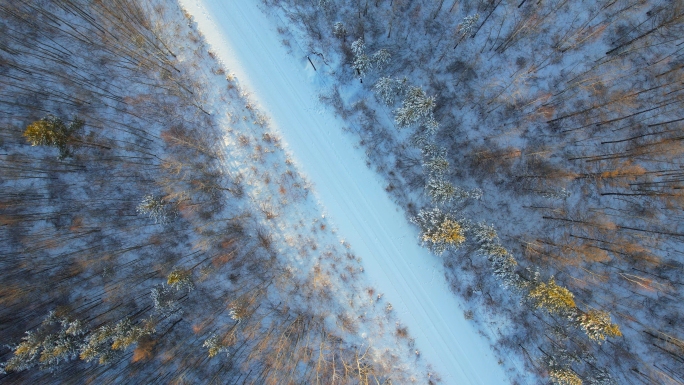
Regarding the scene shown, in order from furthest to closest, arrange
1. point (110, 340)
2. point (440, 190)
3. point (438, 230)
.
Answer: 1. point (110, 340)
2. point (440, 190)
3. point (438, 230)

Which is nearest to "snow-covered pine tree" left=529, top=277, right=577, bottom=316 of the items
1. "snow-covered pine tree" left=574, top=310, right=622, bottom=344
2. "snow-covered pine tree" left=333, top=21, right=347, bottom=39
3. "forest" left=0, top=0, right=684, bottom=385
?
"snow-covered pine tree" left=574, top=310, right=622, bottom=344

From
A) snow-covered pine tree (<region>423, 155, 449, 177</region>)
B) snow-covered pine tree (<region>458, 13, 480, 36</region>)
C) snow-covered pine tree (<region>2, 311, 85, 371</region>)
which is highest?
snow-covered pine tree (<region>458, 13, 480, 36</region>)

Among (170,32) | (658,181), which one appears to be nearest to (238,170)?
(170,32)

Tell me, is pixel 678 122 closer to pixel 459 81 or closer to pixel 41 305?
pixel 459 81

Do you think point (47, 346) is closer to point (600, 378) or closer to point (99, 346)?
point (99, 346)

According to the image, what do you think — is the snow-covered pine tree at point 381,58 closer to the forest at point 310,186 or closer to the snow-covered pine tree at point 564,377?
the forest at point 310,186

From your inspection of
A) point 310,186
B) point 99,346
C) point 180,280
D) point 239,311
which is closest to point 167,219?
point 180,280

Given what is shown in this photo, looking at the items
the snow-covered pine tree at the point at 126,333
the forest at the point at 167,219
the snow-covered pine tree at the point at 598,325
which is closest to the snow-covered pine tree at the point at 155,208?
the forest at the point at 167,219

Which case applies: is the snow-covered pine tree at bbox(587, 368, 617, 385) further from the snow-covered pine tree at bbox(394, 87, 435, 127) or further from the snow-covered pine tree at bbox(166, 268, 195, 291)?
the snow-covered pine tree at bbox(166, 268, 195, 291)
